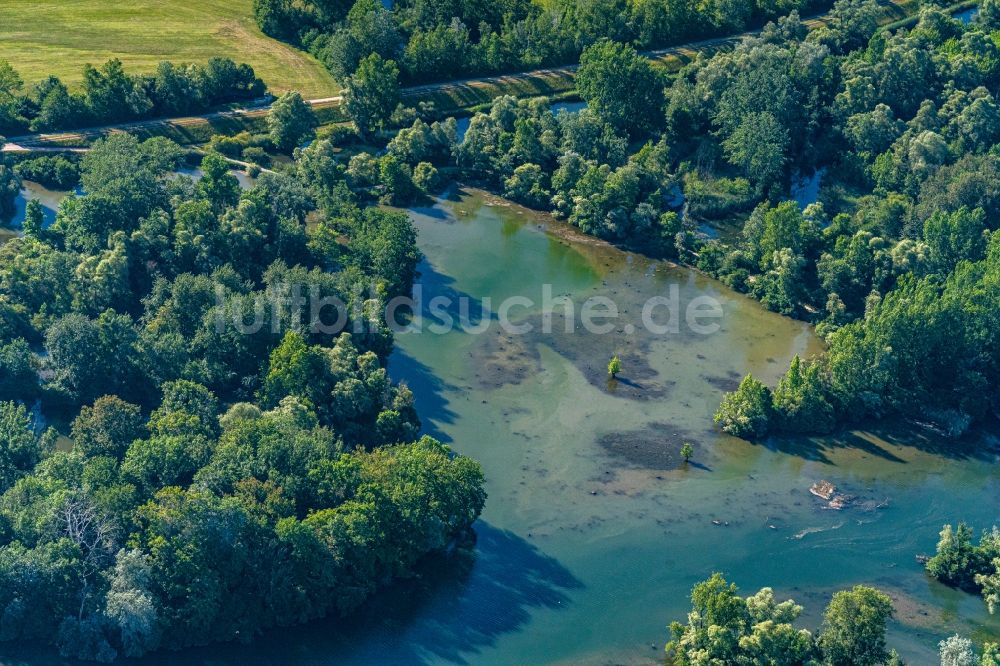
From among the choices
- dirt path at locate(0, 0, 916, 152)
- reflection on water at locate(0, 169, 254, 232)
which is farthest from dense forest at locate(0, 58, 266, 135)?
reflection on water at locate(0, 169, 254, 232)

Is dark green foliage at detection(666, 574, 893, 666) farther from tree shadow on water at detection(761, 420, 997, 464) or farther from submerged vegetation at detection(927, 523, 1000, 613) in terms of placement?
tree shadow on water at detection(761, 420, 997, 464)

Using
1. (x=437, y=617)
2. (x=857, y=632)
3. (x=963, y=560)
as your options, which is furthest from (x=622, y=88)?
(x=857, y=632)

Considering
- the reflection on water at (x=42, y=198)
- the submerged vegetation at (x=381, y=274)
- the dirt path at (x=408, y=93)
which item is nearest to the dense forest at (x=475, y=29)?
the submerged vegetation at (x=381, y=274)

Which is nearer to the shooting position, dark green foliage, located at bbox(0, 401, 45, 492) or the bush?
dark green foliage, located at bbox(0, 401, 45, 492)

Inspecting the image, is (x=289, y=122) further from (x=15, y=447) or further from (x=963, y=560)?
(x=963, y=560)

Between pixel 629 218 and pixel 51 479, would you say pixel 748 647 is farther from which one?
pixel 629 218

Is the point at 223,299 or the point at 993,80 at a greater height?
the point at 993,80

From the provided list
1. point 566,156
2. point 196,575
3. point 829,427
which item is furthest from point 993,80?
point 196,575

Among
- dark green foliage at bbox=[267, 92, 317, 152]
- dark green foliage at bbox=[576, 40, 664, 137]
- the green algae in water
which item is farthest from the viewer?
dark green foliage at bbox=[576, 40, 664, 137]
